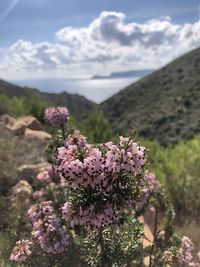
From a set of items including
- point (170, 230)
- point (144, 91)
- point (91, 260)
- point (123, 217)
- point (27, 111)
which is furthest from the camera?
point (144, 91)

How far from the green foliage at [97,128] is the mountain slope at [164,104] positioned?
1295 inches

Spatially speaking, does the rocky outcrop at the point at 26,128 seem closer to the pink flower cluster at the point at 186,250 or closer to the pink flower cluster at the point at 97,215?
the pink flower cluster at the point at 186,250

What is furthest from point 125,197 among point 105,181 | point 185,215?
point 185,215

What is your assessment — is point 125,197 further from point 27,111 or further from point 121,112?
point 121,112

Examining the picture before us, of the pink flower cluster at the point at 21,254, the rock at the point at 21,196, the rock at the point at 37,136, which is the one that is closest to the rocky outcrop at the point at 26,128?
the rock at the point at 37,136

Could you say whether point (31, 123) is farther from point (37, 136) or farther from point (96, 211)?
point (96, 211)

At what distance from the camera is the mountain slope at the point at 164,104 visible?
227 ft

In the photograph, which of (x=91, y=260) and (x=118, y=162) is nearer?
(x=118, y=162)

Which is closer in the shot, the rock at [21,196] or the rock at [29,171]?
the rock at [21,196]

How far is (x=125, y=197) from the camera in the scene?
7355 millimetres

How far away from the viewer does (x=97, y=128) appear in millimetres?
24656

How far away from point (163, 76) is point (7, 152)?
254 feet

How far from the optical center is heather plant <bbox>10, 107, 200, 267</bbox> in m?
Result: 7.00

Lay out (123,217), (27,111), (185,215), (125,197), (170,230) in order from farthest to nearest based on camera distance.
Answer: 1. (27,111)
2. (185,215)
3. (170,230)
4. (123,217)
5. (125,197)
